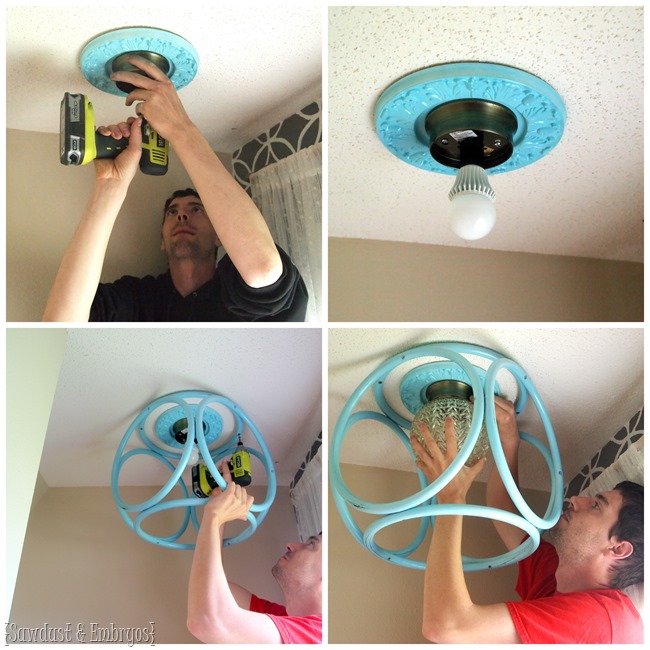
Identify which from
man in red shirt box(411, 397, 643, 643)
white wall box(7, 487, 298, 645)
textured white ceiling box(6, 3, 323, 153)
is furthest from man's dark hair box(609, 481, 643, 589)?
textured white ceiling box(6, 3, 323, 153)

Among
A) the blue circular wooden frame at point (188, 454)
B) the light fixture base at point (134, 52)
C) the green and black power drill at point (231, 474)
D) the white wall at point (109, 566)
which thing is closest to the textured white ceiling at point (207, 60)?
the light fixture base at point (134, 52)

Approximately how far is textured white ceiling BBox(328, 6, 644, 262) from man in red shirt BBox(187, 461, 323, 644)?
0.65 meters

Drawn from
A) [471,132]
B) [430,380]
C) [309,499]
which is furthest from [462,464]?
[309,499]

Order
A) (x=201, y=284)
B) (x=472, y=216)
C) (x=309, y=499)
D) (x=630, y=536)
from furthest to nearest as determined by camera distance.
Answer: (x=309, y=499) < (x=201, y=284) < (x=630, y=536) < (x=472, y=216)

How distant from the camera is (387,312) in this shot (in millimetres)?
1705

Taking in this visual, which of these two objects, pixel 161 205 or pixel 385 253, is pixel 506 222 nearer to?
pixel 385 253

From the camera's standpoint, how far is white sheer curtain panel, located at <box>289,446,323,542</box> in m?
1.66

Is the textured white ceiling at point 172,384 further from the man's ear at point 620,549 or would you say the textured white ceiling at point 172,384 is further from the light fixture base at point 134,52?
the man's ear at point 620,549

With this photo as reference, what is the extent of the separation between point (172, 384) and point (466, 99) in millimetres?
814

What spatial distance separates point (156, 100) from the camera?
3.87 ft

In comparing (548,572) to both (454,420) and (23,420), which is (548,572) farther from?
(23,420)

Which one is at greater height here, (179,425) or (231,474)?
(179,425)

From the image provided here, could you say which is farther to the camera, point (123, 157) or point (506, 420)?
point (506, 420)

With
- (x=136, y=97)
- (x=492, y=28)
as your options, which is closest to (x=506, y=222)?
(x=492, y=28)
